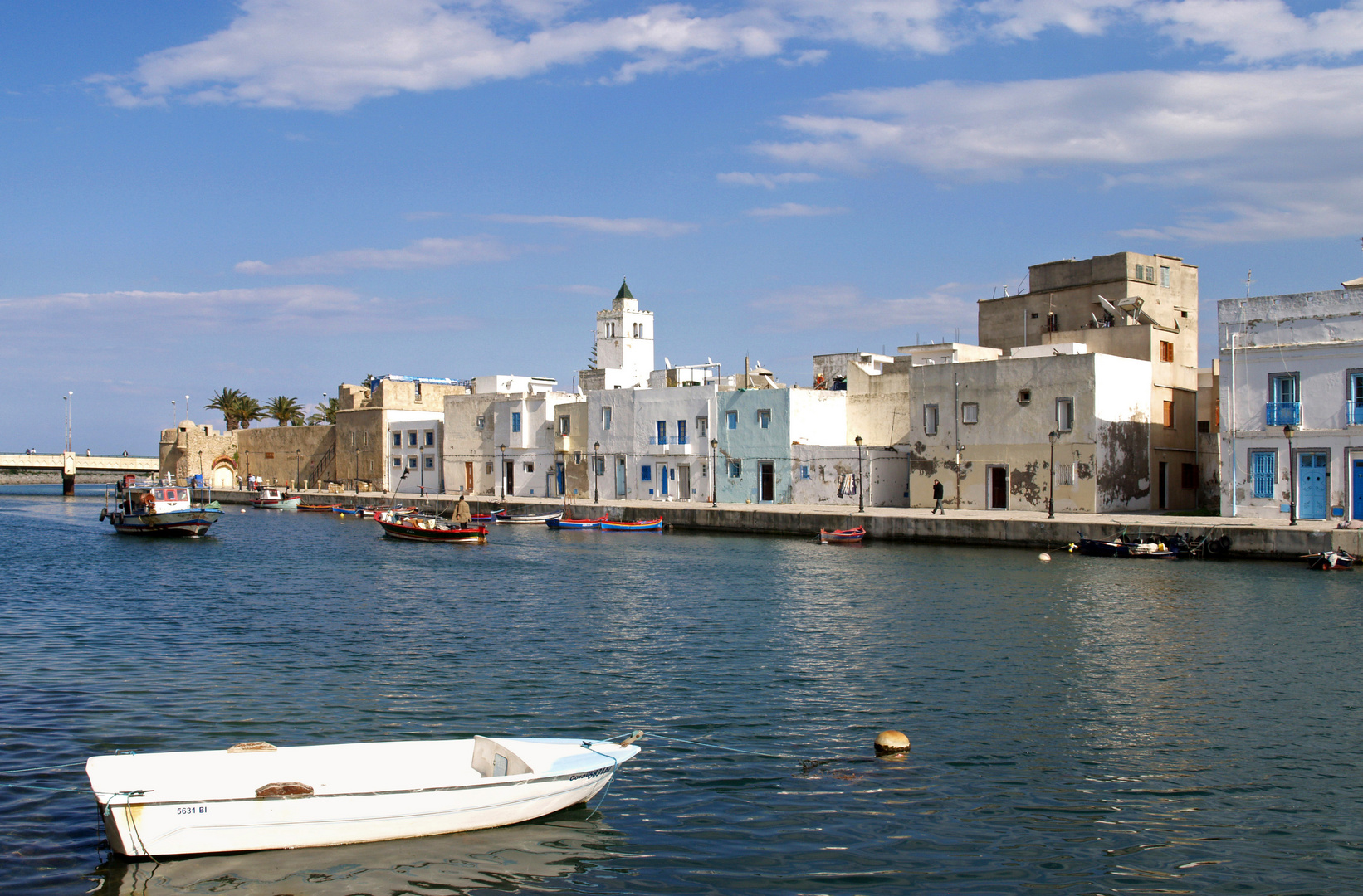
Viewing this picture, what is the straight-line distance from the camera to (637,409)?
194 ft

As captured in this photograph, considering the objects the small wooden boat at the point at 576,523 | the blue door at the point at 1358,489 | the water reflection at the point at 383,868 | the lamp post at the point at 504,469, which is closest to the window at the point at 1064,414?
the blue door at the point at 1358,489

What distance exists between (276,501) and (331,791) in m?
71.8

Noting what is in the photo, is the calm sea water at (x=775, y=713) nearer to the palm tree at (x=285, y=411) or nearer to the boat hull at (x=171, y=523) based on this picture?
the boat hull at (x=171, y=523)

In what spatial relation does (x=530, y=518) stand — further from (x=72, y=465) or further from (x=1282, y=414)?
(x=72, y=465)

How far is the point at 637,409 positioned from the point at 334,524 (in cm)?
1774

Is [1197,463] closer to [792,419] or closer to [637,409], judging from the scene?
[792,419]

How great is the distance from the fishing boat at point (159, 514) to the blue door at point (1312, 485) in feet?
140

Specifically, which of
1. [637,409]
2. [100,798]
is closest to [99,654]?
[100,798]

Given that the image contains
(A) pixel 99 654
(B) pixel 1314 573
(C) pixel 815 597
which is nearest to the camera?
(A) pixel 99 654

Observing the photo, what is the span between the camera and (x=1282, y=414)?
3672 centimetres

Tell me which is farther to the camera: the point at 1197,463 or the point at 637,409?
the point at 637,409

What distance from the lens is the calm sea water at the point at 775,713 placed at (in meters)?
9.80

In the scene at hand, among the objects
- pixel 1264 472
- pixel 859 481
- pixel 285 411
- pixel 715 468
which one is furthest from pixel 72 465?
Answer: pixel 1264 472

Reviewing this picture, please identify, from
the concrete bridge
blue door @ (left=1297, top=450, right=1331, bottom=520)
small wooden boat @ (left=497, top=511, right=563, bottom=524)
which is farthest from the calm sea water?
the concrete bridge
